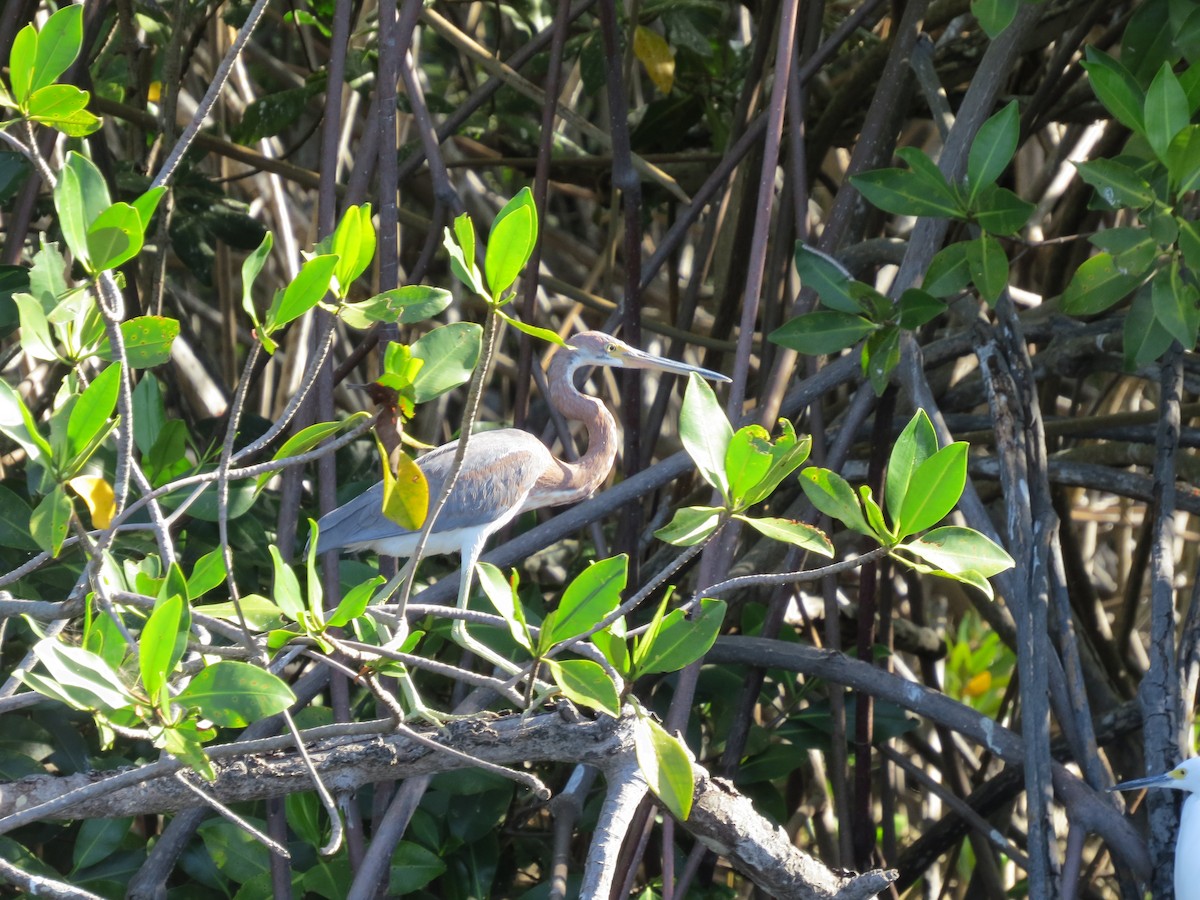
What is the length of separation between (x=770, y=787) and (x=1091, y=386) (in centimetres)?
187

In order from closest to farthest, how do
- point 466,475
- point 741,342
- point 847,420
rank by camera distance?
point 741,342 → point 847,420 → point 466,475

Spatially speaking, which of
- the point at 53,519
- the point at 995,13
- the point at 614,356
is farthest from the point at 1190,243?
the point at 53,519

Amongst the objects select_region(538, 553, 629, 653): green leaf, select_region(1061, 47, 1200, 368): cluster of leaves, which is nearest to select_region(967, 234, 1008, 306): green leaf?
select_region(1061, 47, 1200, 368): cluster of leaves

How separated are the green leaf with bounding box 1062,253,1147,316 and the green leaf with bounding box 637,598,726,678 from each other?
3.12 ft

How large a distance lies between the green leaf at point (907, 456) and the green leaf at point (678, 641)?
0.54 ft

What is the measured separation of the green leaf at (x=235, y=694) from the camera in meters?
0.88

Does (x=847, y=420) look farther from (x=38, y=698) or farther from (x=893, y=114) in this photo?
(x=38, y=698)

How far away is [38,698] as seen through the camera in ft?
3.66

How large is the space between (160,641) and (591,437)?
1.62m

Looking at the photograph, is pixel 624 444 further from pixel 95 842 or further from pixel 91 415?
pixel 91 415

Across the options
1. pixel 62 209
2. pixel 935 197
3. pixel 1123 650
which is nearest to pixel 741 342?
pixel 935 197

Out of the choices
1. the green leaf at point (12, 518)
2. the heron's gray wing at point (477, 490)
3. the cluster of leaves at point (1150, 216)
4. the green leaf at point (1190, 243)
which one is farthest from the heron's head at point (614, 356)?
the green leaf at point (12, 518)

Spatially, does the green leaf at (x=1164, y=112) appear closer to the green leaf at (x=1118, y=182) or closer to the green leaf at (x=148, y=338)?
the green leaf at (x=1118, y=182)

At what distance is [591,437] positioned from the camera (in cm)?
246
